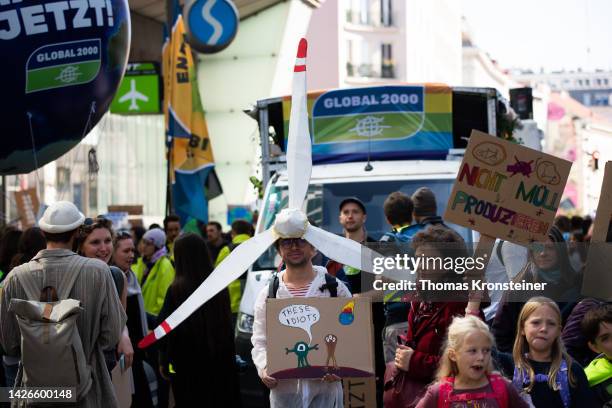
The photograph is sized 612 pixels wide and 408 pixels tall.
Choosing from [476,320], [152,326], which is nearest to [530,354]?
[476,320]

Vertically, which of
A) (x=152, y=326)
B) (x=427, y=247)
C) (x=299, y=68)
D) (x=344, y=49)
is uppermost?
(x=344, y=49)

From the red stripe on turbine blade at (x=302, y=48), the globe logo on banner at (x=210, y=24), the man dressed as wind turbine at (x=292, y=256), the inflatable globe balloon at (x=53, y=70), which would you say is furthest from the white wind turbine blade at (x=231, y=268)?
the globe logo on banner at (x=210, y=24)

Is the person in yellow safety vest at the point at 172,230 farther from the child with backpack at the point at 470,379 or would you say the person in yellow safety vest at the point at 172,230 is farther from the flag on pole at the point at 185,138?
the child with backpack at the point at 470,379

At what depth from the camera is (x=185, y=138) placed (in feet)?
63.1

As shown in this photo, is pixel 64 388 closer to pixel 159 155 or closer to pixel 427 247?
pixel 427 247

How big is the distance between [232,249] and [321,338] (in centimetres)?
689

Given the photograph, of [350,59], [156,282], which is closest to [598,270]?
[156,282]

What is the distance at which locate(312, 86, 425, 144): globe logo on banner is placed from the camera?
11.9m

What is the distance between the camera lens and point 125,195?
120 ft

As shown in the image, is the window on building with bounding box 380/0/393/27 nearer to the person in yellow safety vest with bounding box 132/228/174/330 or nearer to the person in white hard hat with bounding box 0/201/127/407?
the person in yellow safety vest with bounding box 132/228/174/330

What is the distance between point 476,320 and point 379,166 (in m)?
5.87

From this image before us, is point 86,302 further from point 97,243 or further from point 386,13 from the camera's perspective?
point 386,13

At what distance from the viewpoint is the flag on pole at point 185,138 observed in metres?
18.6

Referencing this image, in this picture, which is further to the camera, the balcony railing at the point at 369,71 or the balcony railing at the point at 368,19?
the balcony railing at the point at 368,19
